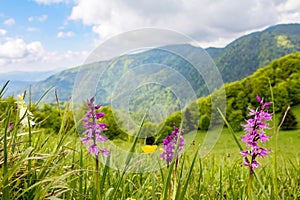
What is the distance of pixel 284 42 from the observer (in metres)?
180

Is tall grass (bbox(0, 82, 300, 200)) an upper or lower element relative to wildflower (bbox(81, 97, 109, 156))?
lower

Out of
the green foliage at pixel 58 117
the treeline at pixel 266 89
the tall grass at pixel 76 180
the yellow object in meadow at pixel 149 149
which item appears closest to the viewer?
the tall grass at pixel 76 180

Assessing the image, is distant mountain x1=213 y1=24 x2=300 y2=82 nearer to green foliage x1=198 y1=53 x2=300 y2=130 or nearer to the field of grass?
green foliage x1=198 y1=53 x2=300 y2=130

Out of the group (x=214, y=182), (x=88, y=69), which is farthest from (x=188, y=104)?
(x=88, y=69)

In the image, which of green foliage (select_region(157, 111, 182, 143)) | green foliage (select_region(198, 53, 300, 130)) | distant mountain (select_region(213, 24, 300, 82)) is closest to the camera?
green foliage (select_region(157, 111, 182, 143))

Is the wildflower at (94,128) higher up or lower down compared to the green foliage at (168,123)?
higher up

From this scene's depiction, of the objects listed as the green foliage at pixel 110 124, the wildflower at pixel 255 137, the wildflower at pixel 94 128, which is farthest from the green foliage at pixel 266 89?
the wildflower at pixel 94 128

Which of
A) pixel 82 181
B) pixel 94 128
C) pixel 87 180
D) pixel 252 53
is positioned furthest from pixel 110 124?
pixel 252 53

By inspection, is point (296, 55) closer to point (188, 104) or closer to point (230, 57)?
point (188, 104)

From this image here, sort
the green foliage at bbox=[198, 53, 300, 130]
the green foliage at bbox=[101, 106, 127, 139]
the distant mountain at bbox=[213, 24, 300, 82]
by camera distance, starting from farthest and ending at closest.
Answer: the distant mountain at bbox=[213, 24, 300, 82]
the green foliage at bbox=[198, 53, 300, 130]
the green foliage at bbox=[101, 106, 127, 139]

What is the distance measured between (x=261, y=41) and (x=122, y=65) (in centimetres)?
20493

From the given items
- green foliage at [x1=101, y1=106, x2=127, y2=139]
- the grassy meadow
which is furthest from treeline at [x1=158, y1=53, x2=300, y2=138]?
the grassy meadow

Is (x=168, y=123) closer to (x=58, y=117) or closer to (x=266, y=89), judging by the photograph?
(x=58, y=117)

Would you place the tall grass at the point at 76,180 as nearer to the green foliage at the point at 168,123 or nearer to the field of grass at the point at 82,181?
the field of grass at the point at 82,181
